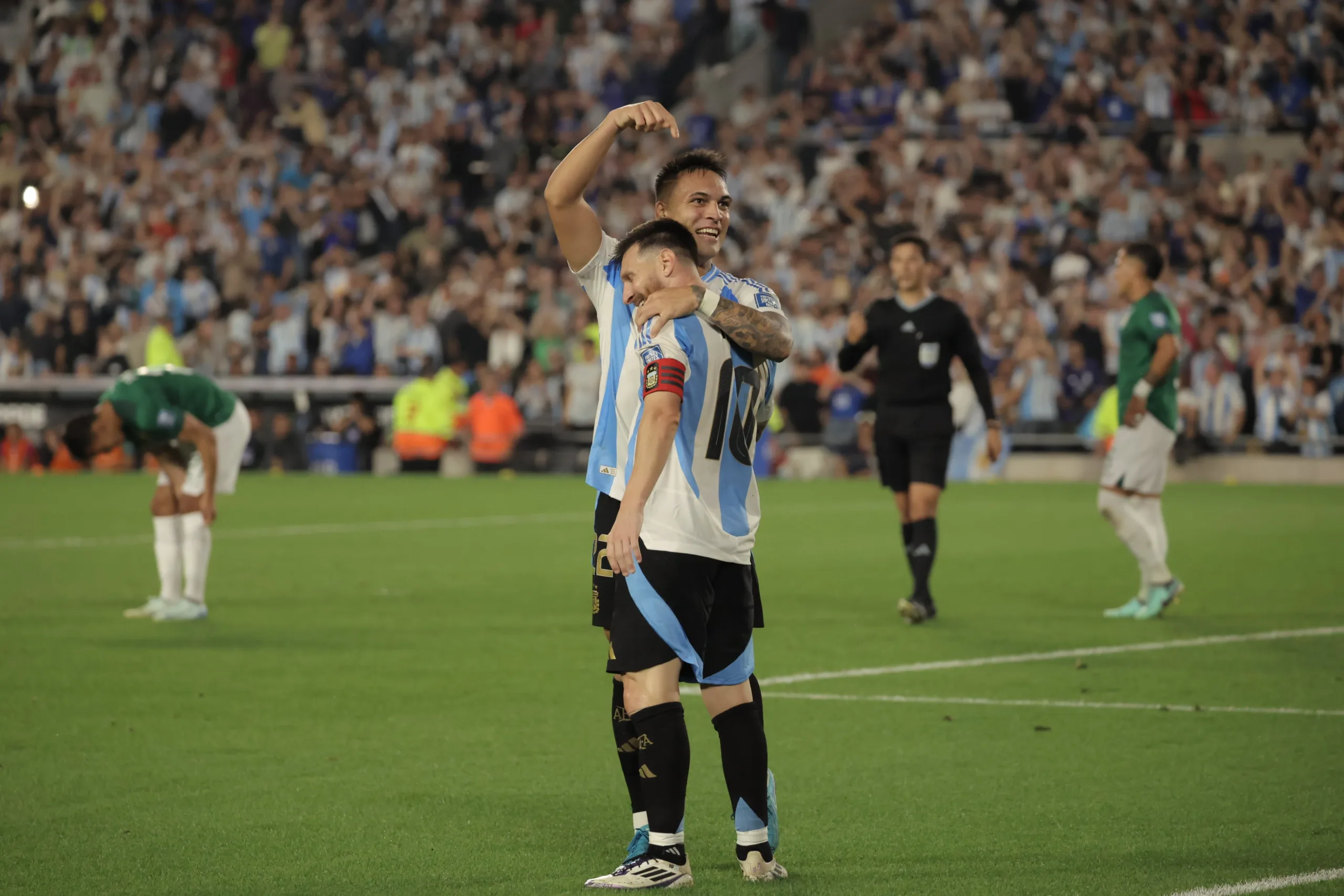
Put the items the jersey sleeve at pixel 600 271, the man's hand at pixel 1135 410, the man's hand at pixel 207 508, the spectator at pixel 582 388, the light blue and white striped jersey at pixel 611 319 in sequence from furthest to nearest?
the spectator at pixel 582 388
the man's hand at pixel 1135 410
the man's hand at pixel 207 508
the jersey sleeve at pixel 600 271
the light blue and white striped jersey at pixel 611 319

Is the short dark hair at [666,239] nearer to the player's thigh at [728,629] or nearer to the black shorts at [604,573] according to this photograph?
the black shorts at [604,573]

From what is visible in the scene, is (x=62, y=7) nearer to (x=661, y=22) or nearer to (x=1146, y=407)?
(x=661, y=22)

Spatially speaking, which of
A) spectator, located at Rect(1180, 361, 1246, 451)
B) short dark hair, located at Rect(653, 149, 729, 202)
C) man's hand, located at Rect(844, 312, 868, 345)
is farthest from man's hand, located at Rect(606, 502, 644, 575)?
spectator, located at Rect(1180, 361, 1246, 451)

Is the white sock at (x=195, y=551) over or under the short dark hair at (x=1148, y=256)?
under

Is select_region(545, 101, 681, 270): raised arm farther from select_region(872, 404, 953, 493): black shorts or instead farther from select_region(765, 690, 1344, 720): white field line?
select_region(872, 404, 953, 493): black shorts

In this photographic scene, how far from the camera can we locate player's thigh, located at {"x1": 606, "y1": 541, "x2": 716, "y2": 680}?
511 cm

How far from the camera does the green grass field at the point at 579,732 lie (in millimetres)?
5578

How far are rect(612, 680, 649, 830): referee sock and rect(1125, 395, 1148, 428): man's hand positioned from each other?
271 inches

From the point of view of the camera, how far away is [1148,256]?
38.2ft

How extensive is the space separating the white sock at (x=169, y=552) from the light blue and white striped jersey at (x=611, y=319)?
6.14 meters

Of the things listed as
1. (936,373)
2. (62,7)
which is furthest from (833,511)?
(62,7)

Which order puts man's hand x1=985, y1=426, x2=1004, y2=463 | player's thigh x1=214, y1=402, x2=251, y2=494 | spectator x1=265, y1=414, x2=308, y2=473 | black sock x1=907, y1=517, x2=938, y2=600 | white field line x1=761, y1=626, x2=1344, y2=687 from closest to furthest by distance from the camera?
white field line x1=761, y1=626, x2=1344, y2=687
black sock x1=907, y1=517, x2=938, y2=600
man's hand x1=985, y1=426, x2=1004, y2=463
player's thigh x1=214, y1=402, x2=251, y2=494
spectator x1=265, y1=414, x2=308, y2=473

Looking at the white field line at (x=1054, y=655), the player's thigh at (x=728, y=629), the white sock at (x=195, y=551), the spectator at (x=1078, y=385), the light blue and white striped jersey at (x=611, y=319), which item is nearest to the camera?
the player's thigh at (x=728, y=629)

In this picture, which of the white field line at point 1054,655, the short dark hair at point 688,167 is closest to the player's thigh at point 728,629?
the short dark hair at point 688,167
